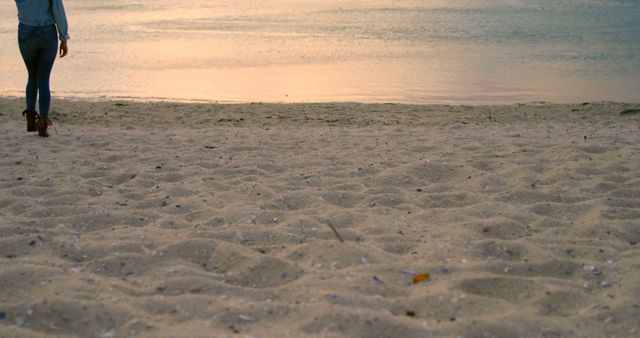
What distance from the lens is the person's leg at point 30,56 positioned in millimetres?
6371

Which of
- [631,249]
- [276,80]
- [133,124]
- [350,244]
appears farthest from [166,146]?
[276,80]

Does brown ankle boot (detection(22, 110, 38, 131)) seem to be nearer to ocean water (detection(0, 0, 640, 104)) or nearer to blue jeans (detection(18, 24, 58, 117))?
blue jeans (detection(18, 24, 58, 117))

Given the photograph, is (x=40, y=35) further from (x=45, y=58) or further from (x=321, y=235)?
(x=321, y=235)

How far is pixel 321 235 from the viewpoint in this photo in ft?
12.4

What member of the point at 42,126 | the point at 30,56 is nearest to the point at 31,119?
the point at 42,126

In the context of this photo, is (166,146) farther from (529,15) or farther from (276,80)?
(529,15)

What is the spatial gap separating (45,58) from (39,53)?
0.08 metres

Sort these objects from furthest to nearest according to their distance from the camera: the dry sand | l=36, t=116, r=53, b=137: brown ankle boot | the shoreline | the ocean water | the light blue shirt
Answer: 1. the ocean water
2. the shoreline
3. l=36, t=116, r=53, b=137: brown ankle boot
4. the light blue shirt
5. the dry sand

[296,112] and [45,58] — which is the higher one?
[45,58]

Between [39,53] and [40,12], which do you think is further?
[39,53]

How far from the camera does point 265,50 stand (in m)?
16.8

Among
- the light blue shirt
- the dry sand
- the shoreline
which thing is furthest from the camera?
the shoreline

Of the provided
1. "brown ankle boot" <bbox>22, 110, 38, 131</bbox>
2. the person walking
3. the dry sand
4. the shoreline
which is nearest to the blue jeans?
the person walking

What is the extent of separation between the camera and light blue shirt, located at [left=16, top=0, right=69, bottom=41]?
634cm
